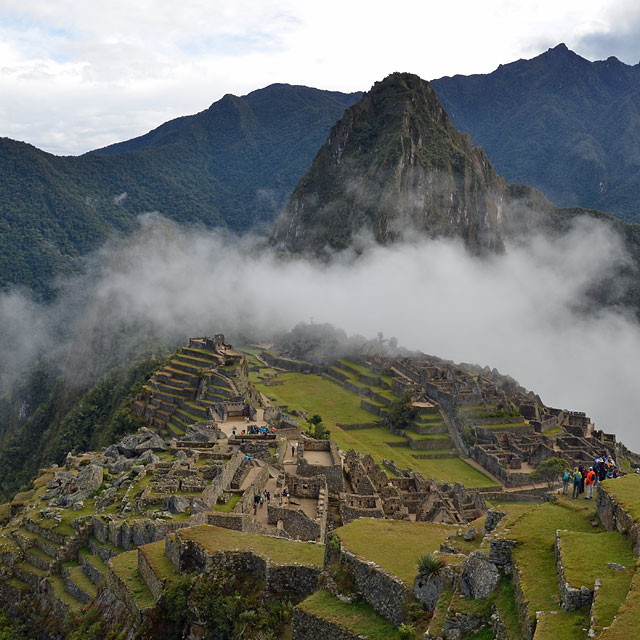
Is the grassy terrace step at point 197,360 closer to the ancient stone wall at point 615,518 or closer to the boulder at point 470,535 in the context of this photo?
the boulder at point 470,535

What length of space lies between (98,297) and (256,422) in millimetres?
123239

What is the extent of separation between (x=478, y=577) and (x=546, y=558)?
1.20 meters

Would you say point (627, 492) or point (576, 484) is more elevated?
point (627, 492)

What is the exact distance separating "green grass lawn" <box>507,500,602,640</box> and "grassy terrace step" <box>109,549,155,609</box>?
9.53m

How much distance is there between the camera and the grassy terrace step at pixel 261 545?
56.0ft

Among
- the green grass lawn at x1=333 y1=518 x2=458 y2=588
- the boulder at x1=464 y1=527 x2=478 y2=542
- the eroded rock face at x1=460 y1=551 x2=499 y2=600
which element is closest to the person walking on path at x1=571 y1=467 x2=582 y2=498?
the boulder at x1=464 y1=527 x2=478 y2=542

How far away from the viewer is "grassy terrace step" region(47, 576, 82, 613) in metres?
21.9

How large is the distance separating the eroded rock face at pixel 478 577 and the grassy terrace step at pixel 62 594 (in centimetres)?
1404

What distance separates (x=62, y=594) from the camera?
907 inches

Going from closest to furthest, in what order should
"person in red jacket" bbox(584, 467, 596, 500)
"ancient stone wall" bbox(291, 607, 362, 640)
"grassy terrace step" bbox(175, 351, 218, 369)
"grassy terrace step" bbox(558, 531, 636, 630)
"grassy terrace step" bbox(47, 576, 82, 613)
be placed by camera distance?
"grassy terrace step" bbox(558, 531, 636, 630), "ancient stone wall" bbox(291, 607, 362, 640), "person in red jacket" bbox(584, 467, 596, 500), "grassy terrace step" bbox(47, 576, 82, 613), "grassy terrace step" bbox(175, 351, 218, 369)

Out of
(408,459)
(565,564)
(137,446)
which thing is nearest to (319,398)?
(408,459)

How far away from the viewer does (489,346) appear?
554ft

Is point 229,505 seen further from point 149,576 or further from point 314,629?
point 314,629

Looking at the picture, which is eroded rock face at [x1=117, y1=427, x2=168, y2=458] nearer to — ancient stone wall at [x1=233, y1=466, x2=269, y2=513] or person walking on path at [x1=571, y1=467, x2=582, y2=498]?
ancient stone wall at [x1=233, y1=466, x2=269, y2=513]
